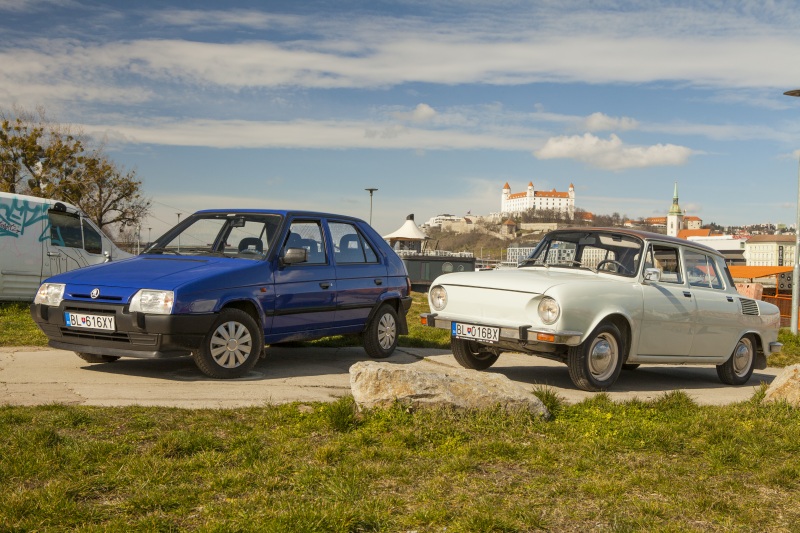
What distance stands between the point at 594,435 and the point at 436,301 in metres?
3.31

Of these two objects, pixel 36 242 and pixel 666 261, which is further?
pixel 36 242

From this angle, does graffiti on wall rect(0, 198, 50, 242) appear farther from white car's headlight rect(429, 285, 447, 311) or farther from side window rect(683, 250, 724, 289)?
side window rect(683, 250, 724, 289)

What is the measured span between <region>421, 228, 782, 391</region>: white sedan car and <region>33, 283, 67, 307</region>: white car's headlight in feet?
11.5

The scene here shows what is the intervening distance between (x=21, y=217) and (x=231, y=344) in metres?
9.20

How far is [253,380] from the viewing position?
770 centimetres

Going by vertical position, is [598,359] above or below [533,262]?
below

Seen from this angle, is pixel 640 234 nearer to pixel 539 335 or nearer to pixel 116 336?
pixel 539 335

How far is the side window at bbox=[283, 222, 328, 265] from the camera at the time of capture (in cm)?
869

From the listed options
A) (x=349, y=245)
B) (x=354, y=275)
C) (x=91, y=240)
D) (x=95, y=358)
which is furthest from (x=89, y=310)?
(x=91, y=240)

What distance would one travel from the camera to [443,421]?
18.6 ft

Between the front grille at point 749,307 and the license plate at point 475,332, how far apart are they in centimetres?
372

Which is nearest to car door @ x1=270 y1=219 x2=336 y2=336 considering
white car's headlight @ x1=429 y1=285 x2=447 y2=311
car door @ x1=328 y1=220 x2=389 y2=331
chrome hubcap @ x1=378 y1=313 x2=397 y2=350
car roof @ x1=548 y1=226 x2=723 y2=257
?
car door @ x1=328 y1=220 x2=389 y2=331

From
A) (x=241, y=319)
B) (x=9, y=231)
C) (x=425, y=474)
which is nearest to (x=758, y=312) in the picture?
(x=241, y=319)

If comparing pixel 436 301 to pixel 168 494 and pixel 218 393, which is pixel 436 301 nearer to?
pixel 218 393
